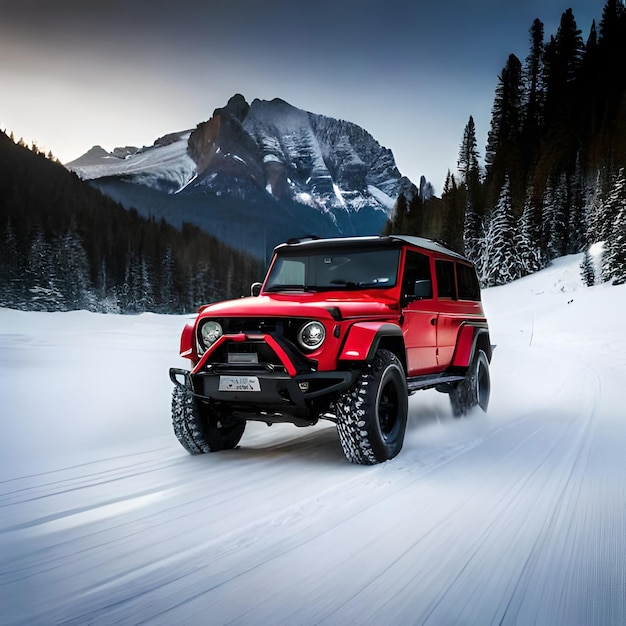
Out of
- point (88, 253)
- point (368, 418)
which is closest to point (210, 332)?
point (368, 418)

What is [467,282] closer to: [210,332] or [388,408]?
[388,408]

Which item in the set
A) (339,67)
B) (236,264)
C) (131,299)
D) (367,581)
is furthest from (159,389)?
(236,264)

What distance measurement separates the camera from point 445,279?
289 inches

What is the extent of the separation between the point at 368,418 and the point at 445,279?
3158 mm

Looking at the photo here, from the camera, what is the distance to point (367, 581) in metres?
2.67

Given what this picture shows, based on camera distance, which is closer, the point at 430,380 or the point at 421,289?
the point at 421,289

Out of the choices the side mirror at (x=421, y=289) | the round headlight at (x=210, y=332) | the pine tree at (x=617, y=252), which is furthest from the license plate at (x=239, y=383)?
the pine tree at (x=617, y=252)

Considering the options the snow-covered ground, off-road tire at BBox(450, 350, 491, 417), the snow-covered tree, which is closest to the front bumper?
the snow-covered ground

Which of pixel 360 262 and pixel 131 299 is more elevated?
pixel 131 299

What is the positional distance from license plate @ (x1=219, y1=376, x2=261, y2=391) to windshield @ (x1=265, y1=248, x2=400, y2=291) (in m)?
1.66

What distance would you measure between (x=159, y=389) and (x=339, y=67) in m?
20.5

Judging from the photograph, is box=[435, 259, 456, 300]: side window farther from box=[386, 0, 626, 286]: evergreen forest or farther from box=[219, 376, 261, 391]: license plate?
box=[386, 0, 626, 286]: evergreen forest

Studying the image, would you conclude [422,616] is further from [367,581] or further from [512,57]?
[512,57]

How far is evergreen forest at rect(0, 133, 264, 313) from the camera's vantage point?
7288 centimetres
